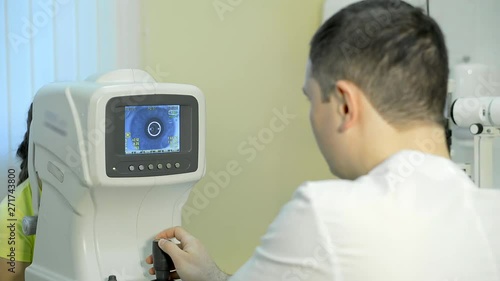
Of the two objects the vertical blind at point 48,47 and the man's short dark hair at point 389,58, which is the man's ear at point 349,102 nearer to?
the man's short dark hair at point 389,58

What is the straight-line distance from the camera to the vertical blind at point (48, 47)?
2.34 m

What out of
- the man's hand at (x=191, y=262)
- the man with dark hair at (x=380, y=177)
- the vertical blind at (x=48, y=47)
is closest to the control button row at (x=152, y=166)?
the man's hand at (x=191, y=262)

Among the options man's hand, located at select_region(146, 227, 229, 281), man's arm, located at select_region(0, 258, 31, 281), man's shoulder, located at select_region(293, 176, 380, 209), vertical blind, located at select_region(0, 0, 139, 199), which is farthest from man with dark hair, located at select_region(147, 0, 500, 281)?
vertical blind, located at select_region(0, 0, 139, 199)

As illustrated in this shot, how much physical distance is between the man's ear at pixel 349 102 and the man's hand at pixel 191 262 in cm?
52

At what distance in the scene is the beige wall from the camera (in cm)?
259

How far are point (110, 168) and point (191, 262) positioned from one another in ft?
0.82

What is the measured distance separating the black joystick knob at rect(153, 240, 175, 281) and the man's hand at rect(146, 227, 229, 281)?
1 centimetres

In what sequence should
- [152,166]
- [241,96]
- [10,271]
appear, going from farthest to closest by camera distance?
1. [241,96]
2. [10,271]
3. [152,166]

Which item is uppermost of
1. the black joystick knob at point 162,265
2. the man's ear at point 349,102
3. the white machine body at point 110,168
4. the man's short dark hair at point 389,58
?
the man's short dark hair at point 389,58

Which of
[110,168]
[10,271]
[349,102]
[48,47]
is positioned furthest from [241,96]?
[349,102]

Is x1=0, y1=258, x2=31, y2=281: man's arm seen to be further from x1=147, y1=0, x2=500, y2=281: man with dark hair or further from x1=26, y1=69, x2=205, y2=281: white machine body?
x1=147, y1=0, x2=500, y2=281: man with dark hair

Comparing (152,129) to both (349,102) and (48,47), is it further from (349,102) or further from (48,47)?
(48,47)

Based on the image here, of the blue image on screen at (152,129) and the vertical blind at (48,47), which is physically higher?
the vertical blind at (48,47)

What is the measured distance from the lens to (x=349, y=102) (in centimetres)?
102
